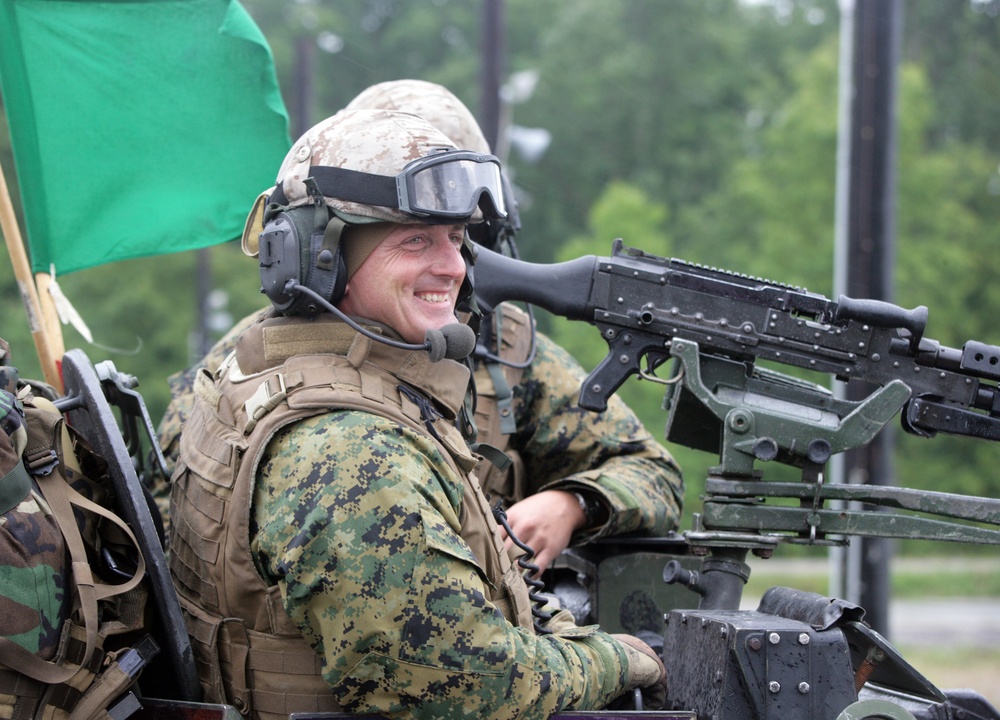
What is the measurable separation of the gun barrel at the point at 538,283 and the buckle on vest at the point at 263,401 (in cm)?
117

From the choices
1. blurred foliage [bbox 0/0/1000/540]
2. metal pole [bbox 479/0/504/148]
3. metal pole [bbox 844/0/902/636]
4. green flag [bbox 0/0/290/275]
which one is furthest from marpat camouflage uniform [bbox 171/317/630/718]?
blurred foliage [bbox 0/0/1000/540]

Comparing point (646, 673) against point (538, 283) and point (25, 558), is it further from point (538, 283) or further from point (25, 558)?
point (25, 558)

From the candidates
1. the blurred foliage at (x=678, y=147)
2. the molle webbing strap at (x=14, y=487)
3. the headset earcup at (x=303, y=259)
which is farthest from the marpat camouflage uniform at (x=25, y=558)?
the blurred foliage at (x=678, y=147)

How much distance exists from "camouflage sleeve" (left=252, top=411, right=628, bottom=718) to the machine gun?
104 centimetres

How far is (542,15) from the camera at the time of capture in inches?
1534

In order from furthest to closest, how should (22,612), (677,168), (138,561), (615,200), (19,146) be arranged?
(677,168)
(615,200)
(19,146)
(138,561)
(22,612)

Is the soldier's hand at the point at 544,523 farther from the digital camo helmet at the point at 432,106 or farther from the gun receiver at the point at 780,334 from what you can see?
the digital camo helmet at the point at 432,106

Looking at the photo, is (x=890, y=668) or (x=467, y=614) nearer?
(x=467, y=614)

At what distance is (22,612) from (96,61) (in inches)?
129

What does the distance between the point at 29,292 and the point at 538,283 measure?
76.4 inches

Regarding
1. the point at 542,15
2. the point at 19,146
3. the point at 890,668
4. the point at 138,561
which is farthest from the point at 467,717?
the point at 542,15

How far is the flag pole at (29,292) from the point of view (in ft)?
14.3

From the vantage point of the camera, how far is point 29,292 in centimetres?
458

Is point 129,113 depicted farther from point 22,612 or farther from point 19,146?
point 22,612
